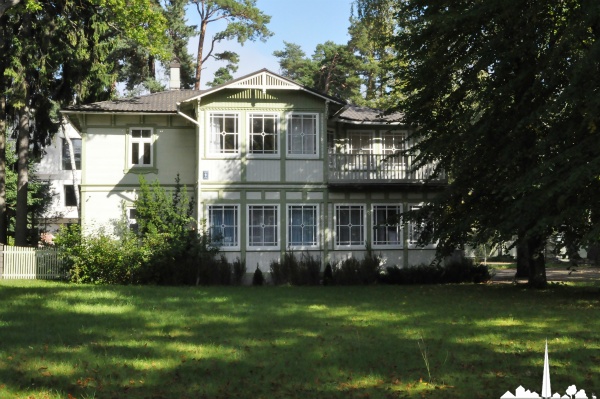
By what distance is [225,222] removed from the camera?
29984 mm

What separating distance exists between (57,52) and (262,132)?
11544 millimetres

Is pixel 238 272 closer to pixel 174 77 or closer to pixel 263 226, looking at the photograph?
pixel 263 226

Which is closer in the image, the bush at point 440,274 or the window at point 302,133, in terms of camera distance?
the bush at point 440,274

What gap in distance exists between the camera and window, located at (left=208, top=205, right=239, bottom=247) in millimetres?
29844

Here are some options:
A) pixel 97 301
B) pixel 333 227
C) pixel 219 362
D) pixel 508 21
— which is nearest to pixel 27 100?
pixel 333 227

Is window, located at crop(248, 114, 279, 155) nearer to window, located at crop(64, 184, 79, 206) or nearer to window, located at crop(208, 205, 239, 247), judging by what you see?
window, located at crop(208, 205, 239, 247)

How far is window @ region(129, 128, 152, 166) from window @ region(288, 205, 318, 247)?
20.6ft

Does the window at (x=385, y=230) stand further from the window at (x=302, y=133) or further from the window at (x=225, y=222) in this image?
the window at (x=225, y=222)

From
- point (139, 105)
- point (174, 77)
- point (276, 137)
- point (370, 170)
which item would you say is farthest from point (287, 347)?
point (174, 77)

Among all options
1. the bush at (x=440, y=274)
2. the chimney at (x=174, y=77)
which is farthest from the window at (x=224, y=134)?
the chimney at (x=174, y=77)

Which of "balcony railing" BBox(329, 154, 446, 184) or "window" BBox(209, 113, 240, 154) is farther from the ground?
"window" BBox(209, 113, 240, 154)

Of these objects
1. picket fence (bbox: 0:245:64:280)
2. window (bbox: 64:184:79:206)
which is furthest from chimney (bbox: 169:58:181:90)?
window (bbox: 64:184:79:206)

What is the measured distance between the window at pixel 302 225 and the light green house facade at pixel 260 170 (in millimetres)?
39

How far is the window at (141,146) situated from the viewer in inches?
1230
